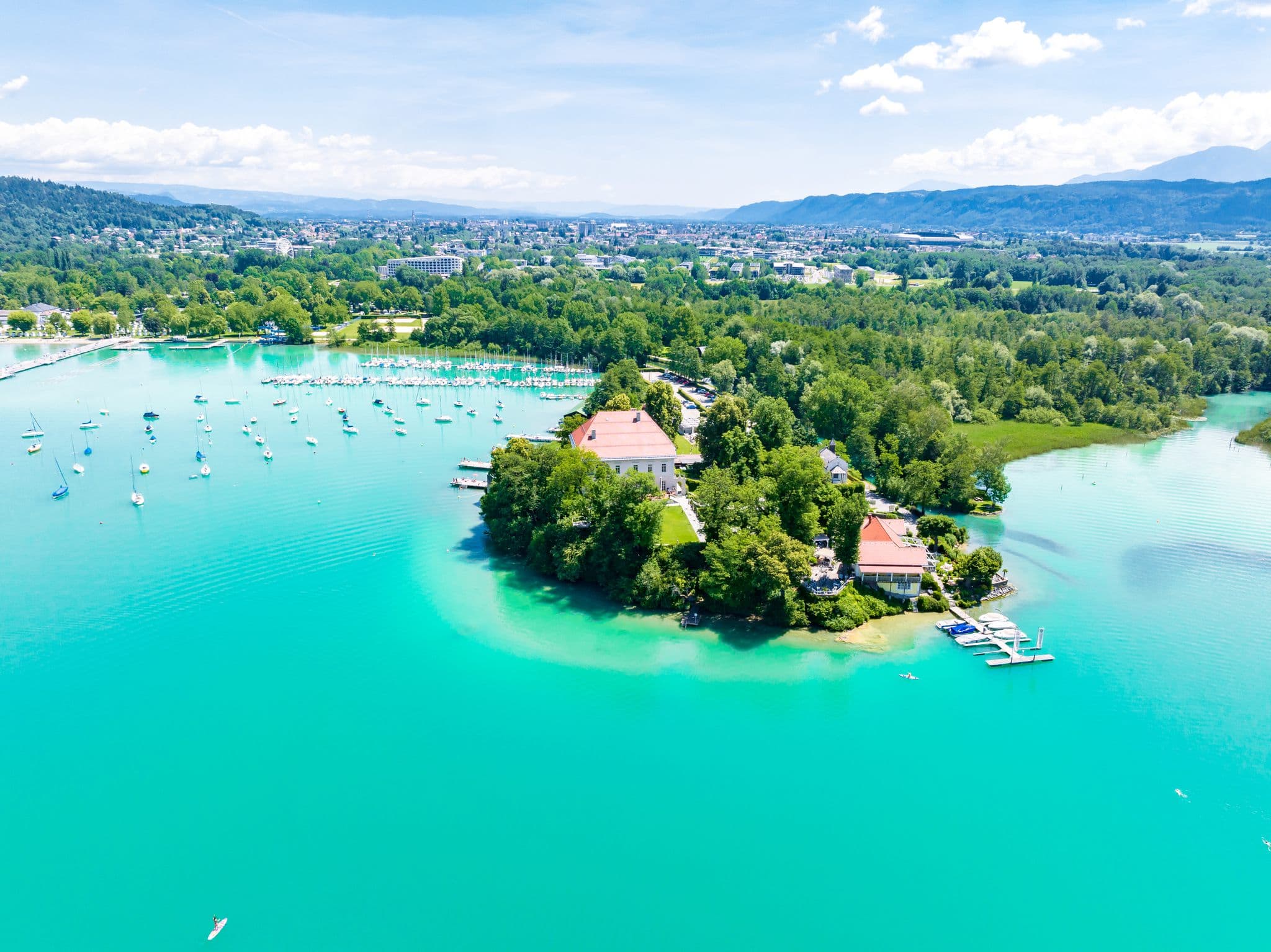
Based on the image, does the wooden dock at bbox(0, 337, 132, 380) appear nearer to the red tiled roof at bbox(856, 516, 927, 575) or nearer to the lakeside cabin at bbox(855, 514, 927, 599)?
Result: the red tiled roof at bbox(856, 516, 927, 575)

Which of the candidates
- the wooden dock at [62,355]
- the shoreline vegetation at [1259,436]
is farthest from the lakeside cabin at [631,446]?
the wooden dock at [62,355]

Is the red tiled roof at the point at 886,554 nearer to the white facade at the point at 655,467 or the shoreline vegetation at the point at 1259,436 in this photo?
the white facade at the point at 655,467

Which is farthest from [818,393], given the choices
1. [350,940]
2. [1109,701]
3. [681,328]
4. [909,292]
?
[909,292]

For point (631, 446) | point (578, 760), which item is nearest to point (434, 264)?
point (631, 446)

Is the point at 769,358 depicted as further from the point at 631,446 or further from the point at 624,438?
the point at 631,446

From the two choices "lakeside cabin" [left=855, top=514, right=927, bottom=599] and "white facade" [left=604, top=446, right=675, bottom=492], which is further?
"white facade" [left=604, top=446, right=675, bottom=492]

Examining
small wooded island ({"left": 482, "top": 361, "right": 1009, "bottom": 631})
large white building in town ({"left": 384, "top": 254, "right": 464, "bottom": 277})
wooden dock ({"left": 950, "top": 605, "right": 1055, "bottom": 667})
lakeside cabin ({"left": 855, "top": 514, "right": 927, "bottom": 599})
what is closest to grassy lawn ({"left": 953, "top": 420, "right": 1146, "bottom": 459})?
small wooded island ({"left": 482, "top": 361, "right": 1009, "bottom": 631})

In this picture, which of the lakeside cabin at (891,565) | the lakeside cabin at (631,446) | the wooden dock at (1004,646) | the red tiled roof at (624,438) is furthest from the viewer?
the red tiled roof at (624,438)
